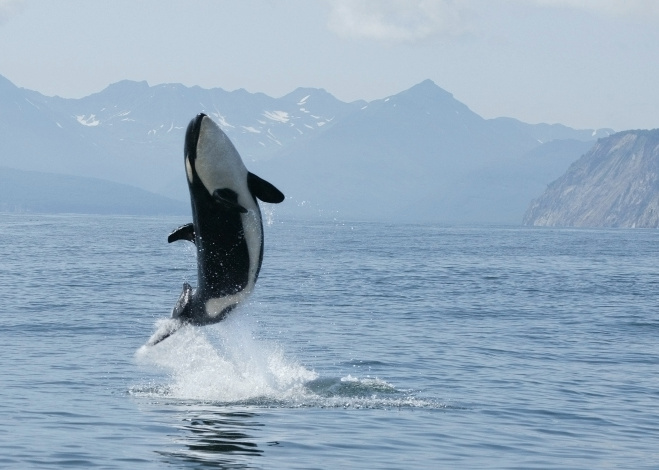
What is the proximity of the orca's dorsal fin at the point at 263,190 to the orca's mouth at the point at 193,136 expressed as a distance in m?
1.02

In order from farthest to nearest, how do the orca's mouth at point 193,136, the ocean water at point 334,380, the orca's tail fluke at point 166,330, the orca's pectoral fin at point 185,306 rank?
the ocean water at point 334,380, the orca's pectoral fin at point 185,306, the orca's tail fluke at point 166,330, the orca's mouth at point 193,136

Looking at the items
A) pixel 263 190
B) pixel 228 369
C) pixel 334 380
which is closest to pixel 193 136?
pixel 263 190

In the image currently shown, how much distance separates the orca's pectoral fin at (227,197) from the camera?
755 inches

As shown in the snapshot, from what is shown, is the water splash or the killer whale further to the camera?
the water splash

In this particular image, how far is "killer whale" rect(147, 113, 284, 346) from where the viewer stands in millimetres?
18922

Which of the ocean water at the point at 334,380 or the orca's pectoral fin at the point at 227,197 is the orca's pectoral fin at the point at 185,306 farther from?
the orca's pectoral fin at the point at 227,197

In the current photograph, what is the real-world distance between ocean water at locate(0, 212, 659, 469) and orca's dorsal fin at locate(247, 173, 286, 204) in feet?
7.85

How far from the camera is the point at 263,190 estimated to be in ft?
62.7

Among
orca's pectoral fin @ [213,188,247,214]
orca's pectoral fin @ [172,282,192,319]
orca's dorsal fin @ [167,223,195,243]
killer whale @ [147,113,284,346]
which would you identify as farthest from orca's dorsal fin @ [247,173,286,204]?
orca's pectoral fin @ [172,282,192,319]

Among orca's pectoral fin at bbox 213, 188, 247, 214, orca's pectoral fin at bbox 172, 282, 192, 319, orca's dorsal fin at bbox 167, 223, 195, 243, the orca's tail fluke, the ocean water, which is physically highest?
orca's pectoral fin at bbox 213, 188, 247, 214

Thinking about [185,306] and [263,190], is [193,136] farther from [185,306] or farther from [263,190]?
[185,306]

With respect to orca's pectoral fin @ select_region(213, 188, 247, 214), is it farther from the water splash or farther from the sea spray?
the water splash

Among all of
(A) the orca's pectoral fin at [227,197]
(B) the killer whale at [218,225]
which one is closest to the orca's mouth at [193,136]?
(B) the killer whale at [218,225]

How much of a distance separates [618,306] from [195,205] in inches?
1428
